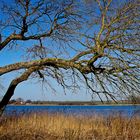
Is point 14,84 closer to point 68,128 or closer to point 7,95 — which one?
point 7,95

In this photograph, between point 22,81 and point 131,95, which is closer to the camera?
point 131,95

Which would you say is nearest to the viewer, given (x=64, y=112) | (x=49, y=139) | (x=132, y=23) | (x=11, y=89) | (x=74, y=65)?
(x=49, y=139)

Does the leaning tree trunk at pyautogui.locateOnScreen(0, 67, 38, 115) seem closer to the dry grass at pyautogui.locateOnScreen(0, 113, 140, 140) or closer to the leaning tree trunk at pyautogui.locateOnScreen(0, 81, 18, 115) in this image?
the leaning tree trunk at pyautogui.locateOnScreen(0, 81, 18, 115)

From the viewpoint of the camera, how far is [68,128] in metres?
11.7

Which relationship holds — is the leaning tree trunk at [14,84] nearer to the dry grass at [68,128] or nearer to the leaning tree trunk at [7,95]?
the leaning tree trunk at [7,95]

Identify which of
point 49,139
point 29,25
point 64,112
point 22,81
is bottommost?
Answer: point 49,139

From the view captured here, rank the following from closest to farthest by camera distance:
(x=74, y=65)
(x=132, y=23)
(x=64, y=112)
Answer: (x=132, y=23) → (x=74, y=65) → (x=64, y=112)

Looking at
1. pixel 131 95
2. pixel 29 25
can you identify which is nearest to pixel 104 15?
pixel 131 95

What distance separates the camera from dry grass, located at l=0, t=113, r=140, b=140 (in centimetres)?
1003

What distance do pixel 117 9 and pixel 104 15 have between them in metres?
0.45

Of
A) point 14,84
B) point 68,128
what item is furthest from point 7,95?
point 68,128

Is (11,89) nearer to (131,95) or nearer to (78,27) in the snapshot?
(78,27)

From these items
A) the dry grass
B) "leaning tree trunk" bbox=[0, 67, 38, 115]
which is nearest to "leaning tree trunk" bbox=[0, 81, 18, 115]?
"leaning tree trunk" bbox=[0, 67, 38, 115]

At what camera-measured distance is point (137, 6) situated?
1077cm
